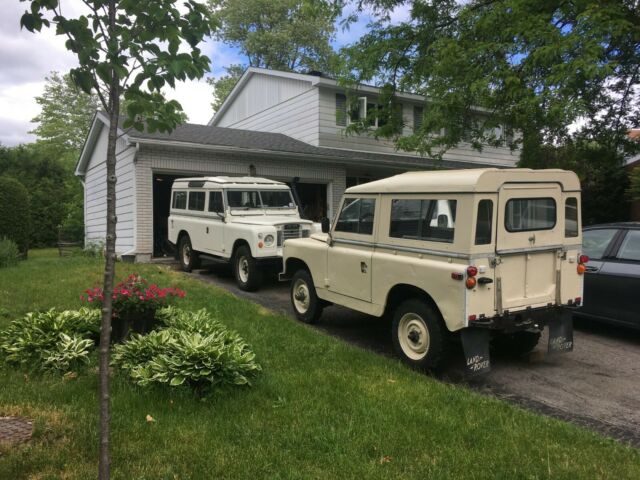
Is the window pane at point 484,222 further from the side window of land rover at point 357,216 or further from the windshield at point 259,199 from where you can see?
the windshield at point 259,199

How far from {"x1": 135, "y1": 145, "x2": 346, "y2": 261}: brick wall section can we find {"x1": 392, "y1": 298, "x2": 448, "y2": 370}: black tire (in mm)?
9346

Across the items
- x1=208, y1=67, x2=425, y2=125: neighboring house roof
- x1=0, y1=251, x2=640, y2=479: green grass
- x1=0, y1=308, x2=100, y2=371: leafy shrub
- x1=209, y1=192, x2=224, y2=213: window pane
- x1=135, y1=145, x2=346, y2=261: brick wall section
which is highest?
x1=208, y1=67, x2=425, y2=125: neighboring house roof

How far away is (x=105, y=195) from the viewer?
16.8m

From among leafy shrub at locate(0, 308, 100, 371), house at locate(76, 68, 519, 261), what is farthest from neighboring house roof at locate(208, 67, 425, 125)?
leafy shrub at locate(0, 308, 100, 371)

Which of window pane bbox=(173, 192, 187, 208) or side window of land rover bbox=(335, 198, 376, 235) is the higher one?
window pane bbox=(173, 192, 187, 208)

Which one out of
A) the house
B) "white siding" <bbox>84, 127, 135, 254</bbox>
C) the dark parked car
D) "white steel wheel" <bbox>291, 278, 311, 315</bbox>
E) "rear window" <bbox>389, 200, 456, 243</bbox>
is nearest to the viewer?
"rear window" <bbox>389, 200, 456, 243</bbox>

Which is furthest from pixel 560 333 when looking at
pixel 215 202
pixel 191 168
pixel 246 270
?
pixel 191 168

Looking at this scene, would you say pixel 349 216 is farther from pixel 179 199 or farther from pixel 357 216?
pixel 179 199

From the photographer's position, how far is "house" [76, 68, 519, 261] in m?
13.1

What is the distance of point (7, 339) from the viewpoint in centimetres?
520

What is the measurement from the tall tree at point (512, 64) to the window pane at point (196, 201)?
481cm

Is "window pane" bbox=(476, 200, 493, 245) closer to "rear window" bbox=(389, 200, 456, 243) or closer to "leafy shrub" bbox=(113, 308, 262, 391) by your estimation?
"rear window" bbox=(389, 200, 456, 243)

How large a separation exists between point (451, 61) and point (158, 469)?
995cm

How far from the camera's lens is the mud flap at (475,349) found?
4770 mm
